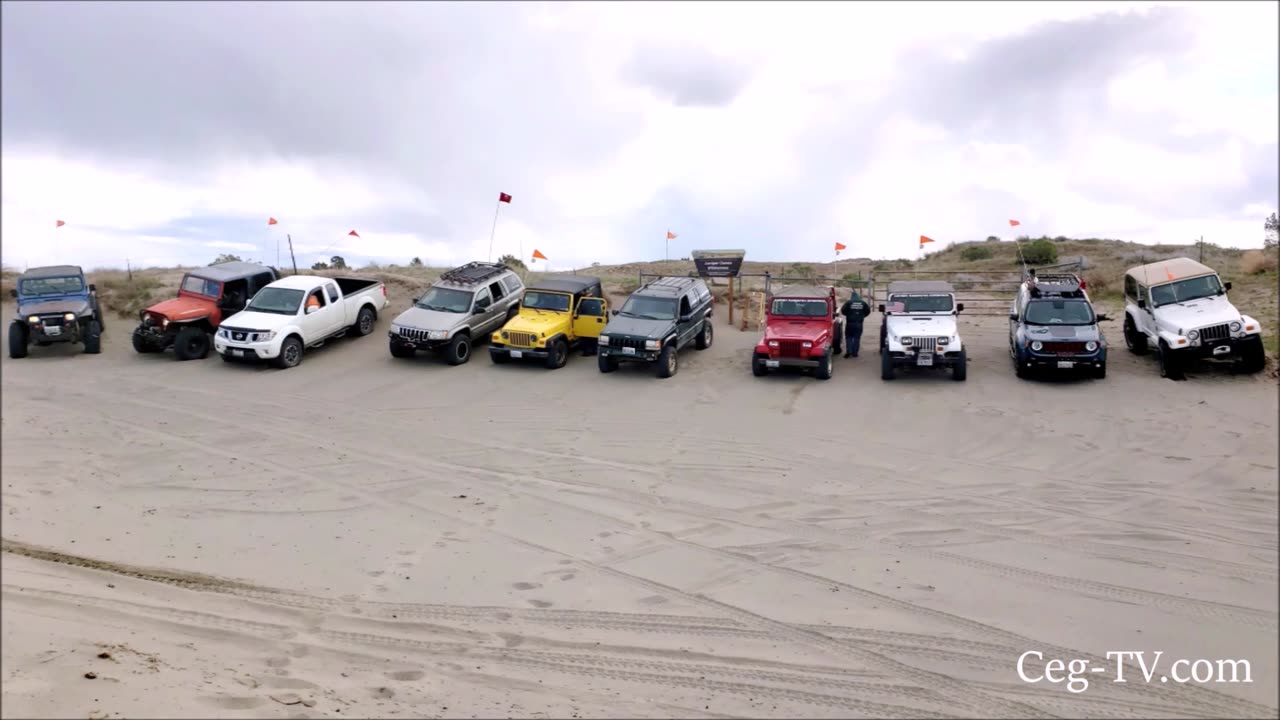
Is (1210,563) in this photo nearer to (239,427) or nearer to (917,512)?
(917,512)

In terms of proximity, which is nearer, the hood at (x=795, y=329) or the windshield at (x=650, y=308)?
the hood at (x=795, y=329)

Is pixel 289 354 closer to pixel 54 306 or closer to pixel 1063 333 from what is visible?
pixel 54 306

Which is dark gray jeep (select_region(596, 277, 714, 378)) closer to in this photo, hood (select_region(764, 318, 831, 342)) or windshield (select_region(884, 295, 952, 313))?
hood (select_region(764, 318, 831, 342))

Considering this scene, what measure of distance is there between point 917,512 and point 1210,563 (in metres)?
3.20

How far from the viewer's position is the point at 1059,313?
18328mm

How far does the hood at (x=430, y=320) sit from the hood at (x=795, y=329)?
704cm

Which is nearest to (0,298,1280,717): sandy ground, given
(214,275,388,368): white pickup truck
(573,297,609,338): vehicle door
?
(214,275,388,368): white pickup truck

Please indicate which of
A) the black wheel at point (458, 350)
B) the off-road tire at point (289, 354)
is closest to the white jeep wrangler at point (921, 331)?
the black wheel at point (458, 350)

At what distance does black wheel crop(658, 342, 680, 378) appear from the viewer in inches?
752

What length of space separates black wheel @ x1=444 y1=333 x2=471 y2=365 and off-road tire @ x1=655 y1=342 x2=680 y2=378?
4.65m

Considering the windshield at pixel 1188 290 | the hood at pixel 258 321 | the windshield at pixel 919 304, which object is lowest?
the hood at pixel 258 321

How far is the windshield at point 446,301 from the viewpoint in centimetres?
2133

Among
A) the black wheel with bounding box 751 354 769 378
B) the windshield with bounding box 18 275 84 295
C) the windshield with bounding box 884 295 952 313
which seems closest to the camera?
the black wheel with bounding box 751 354 769 378

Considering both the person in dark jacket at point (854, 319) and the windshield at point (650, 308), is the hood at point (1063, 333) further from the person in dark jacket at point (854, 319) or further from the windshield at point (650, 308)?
the windshield at point (650, 308)
